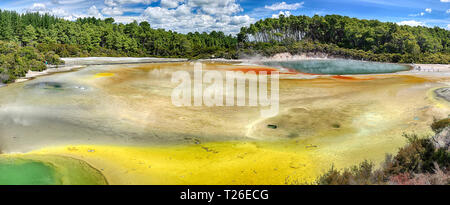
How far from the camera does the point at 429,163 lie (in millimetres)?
7527

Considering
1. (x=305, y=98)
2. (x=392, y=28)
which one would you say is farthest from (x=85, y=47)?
(x=392, y=28)

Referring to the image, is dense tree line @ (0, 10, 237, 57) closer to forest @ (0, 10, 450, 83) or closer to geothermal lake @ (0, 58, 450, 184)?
forest @ (0, 10, 450, 83)

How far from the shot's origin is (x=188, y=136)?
13.6 meters

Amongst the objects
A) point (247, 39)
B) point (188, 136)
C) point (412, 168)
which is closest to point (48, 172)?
point (188, 136)

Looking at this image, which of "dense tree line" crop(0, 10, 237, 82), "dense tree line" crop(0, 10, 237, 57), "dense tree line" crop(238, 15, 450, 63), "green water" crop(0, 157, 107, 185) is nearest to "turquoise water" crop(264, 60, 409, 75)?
"dense tree line" crop(238, 15, 450, 63)

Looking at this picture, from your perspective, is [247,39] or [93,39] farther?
[247,39]

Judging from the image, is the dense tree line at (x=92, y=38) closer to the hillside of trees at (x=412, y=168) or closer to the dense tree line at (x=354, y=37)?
the dense tree line at (x=354, y=37)

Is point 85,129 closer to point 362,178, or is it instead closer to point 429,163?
point 362,178

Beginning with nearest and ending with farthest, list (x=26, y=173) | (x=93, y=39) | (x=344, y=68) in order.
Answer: (x=26, y=173)
(x=344, y=68)
(x=93, y=39)

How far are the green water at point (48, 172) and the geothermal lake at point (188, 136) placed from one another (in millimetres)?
33

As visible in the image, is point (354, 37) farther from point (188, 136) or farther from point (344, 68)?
point (188, 136)

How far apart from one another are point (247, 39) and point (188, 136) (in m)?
96.4
